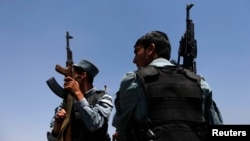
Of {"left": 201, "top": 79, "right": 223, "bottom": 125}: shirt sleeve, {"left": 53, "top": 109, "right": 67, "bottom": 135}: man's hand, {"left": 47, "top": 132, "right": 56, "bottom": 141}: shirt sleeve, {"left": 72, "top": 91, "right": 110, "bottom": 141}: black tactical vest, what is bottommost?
{"left": 47, "top": 132, "right": 56, "bottom": 141}: shirt sleeve

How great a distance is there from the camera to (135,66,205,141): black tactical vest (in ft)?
9.21

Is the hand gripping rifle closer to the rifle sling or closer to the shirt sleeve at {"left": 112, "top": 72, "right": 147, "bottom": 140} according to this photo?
the rifle sling

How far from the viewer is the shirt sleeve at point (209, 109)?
306 centimetres

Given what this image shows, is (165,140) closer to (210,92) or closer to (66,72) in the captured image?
(210,92)

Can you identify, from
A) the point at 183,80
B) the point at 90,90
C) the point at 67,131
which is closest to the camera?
the point at 183,80

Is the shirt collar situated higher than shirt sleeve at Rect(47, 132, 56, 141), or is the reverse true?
the shirt collar

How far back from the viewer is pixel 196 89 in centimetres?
296

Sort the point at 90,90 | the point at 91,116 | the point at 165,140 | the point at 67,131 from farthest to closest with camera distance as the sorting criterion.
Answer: the point at 90,90, the point at 67,131, the point at 91,116, the point at 165,140

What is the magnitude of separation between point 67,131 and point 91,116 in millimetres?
389

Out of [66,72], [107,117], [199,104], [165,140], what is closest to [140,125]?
[165,140]

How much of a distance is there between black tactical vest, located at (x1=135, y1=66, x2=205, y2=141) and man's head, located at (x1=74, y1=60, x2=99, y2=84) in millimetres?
1578

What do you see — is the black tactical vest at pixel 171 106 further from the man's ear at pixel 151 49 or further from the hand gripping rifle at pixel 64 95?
the hand gripping rifle at pixel 64 95

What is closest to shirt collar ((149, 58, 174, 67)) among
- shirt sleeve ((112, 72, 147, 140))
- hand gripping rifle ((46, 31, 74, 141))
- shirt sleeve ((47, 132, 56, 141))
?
shirt sleeve ((112, 72, 147, 140))

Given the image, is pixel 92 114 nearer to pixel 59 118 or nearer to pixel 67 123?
A: pixel 67 123
